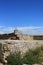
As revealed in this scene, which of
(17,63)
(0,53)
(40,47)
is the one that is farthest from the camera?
(40,47)

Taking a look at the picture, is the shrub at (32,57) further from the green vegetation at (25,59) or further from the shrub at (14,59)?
the shrub at (14,59)

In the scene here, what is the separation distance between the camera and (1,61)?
26125mm

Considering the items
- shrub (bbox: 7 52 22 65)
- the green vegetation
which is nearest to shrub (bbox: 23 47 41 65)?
the green vegetation

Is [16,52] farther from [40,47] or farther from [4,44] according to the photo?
[40,47]

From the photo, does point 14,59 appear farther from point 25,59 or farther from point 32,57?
point 32,57

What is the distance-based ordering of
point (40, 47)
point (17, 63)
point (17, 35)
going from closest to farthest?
point (17, 63) → point (40, 47) → point (17, 35)

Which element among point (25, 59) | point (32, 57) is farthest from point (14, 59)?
point (32, 57)

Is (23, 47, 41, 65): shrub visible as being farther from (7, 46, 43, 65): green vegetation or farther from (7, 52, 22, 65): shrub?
(7, 52, 22, 65): shrub

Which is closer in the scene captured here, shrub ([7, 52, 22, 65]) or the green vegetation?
the green vegetation

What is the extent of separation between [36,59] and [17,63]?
2.09 meters

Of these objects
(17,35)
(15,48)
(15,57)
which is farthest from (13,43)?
(17,35)

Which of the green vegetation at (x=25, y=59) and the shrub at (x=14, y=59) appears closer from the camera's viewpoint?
the green vegetation at (x=25, y=59)

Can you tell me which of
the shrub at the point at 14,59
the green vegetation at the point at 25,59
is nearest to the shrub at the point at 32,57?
the green vegetation at the point at 25,59

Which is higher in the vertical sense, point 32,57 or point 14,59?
point 32,57
